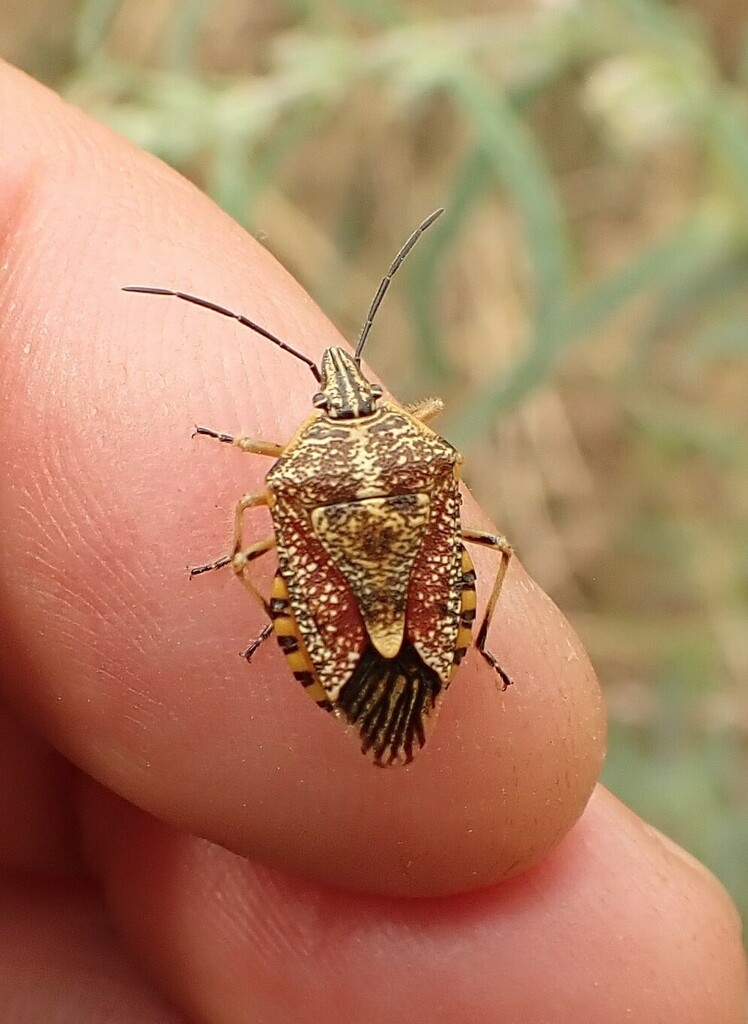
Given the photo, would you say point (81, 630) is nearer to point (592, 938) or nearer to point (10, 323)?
point (10, 323)

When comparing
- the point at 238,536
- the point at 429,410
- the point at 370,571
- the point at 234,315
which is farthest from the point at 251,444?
the point at 429,410

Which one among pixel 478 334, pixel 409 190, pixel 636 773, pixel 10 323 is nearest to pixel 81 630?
pixel 10 323

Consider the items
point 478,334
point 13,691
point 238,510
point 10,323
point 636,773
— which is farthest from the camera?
point 478,334

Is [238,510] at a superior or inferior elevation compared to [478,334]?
superior

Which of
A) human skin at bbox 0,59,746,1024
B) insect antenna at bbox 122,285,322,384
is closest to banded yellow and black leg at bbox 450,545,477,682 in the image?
human skin at bbox 0,59,746,1024

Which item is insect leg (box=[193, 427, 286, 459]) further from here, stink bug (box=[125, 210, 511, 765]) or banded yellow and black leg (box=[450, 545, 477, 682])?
banded yellow and black leg (box=[450, 545, 477, 682])

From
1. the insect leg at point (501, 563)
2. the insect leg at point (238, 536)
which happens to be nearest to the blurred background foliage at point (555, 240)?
the insect leg at point (501, 563)
